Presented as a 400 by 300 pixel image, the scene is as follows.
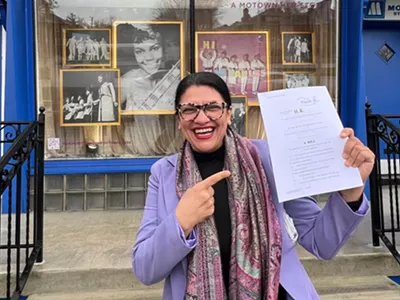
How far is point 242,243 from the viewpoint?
138cm

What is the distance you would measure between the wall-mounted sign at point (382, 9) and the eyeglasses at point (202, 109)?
17.9 feet

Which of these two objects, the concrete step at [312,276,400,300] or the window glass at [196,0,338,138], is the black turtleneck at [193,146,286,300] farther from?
the window glass at [196,0,338,138]

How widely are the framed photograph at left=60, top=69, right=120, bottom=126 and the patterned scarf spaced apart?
3715 millimetres

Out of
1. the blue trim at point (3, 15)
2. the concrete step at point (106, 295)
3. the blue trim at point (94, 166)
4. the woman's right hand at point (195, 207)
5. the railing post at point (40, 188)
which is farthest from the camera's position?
the blue trim at point (3, 15)

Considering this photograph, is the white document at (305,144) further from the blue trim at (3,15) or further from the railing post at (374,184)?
the blue trim at (3,15)

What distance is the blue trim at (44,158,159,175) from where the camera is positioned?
4719mm

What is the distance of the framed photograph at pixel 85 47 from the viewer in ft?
16.3

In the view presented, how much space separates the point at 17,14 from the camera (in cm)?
459

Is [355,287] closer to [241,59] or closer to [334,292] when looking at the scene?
[334,292]

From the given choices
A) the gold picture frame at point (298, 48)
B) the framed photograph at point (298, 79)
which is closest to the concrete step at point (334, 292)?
the framed photograph at point (298, 79)

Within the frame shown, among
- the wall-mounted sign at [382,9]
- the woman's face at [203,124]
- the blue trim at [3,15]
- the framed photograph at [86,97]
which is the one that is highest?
the wall-mounted sign at [382,9]

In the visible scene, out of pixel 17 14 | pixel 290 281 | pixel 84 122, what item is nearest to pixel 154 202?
pixel 290 281

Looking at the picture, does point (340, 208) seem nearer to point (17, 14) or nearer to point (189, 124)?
point (189, 124)

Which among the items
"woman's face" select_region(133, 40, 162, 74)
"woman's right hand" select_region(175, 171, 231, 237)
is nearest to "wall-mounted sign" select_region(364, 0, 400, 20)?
"woman's face" select_region(133, 40, 162, 74)
